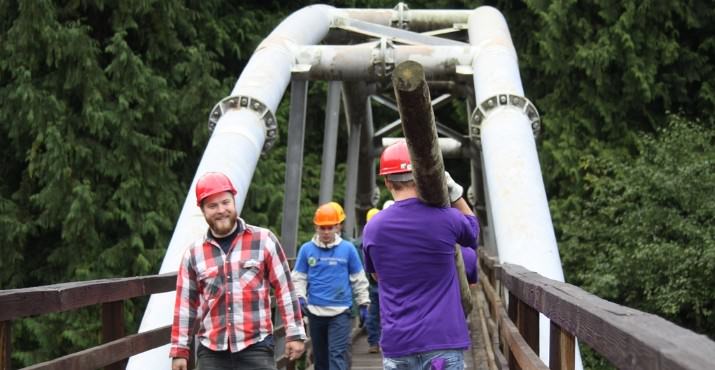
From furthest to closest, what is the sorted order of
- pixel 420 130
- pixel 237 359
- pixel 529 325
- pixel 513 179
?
pixel 513 179 → pixel 529 325 → pixel 237 359 → pixel 420 130

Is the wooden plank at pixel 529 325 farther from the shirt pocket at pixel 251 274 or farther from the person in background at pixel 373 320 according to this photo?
the person in background at pixel 373 320

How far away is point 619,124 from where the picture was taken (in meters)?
20.5

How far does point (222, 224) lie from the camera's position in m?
4.56

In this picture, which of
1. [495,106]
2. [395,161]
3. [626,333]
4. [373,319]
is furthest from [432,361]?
[373,319]

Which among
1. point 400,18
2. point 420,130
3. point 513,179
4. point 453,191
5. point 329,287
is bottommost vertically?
point 329,287

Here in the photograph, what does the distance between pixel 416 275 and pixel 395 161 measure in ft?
1.45

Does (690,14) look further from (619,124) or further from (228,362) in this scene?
(228,362)

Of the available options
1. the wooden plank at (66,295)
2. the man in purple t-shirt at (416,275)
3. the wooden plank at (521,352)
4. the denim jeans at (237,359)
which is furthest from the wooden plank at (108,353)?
the wooden plank at (521,352)

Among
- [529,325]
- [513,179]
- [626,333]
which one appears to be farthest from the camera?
[513,179]

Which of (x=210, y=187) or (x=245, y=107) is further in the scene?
(x=245, y=107)

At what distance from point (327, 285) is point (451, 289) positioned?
151 inches

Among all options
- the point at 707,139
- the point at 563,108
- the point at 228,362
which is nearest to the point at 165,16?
the point at 563,108

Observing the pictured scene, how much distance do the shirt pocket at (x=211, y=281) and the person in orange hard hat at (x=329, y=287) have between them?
3.39 meters

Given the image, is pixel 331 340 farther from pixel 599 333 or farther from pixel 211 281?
pixel 599 333
